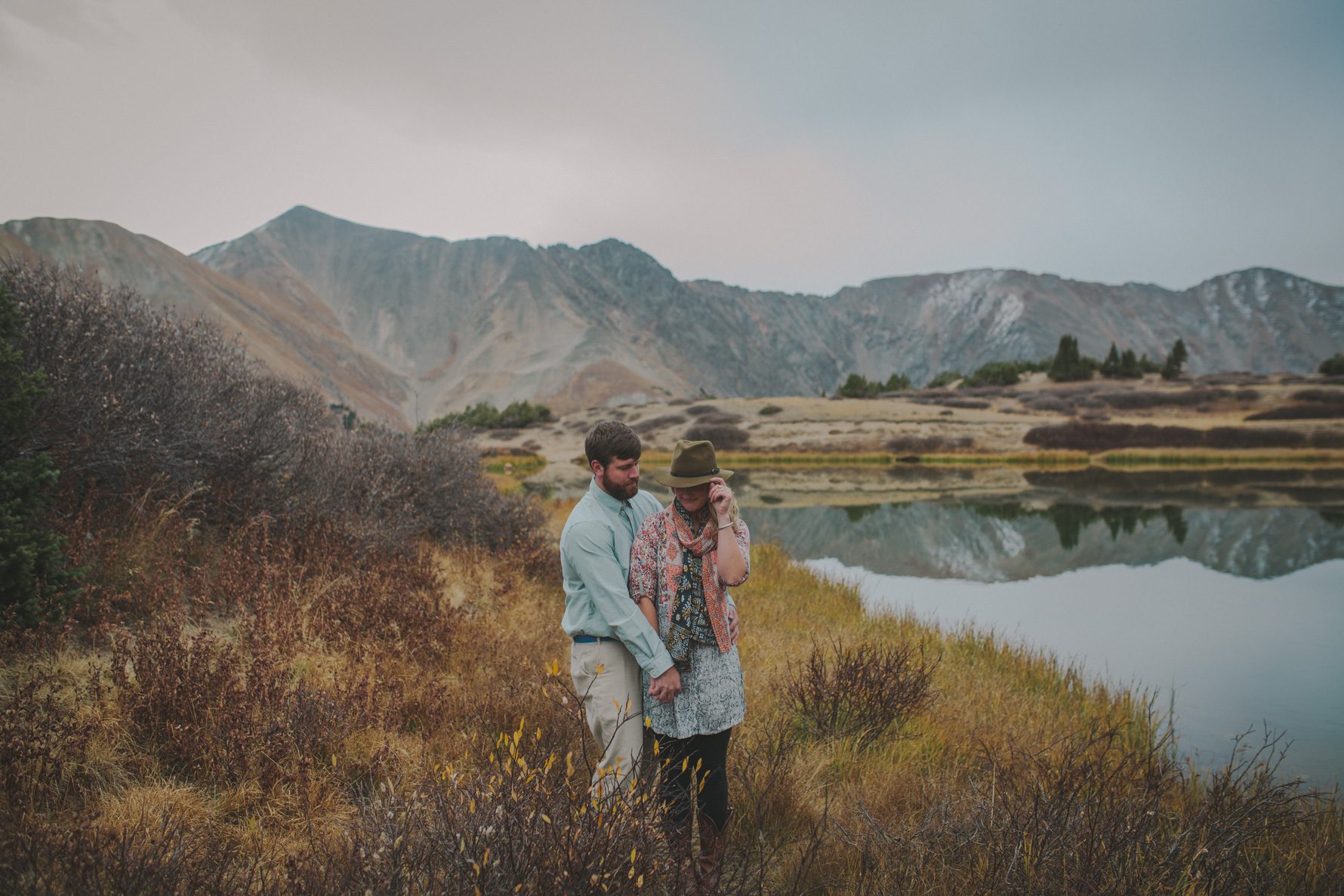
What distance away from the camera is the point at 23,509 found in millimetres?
5031

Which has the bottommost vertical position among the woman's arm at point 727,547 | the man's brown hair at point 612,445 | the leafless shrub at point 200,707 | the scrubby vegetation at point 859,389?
the leafless shrub at point 200,707

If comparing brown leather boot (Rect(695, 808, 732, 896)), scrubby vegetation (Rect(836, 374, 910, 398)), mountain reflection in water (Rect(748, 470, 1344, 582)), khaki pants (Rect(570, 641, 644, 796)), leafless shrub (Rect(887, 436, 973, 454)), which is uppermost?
scrubby vegetation (Rect(836, 374, 910, 398))

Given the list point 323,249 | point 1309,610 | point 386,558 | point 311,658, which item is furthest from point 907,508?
point 323,249

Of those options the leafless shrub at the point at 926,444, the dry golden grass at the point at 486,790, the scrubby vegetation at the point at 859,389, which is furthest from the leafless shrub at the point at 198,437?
the scrubby vegetation at the point at 859,389

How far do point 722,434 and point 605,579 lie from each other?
49.5 m

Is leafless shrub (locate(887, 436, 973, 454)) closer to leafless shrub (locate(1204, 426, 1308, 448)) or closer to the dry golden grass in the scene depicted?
leafless shrub (locate(1204, 426, 1308, 448))

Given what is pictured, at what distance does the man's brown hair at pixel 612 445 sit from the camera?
347cm

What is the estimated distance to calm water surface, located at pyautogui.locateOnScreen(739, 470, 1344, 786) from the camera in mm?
8188

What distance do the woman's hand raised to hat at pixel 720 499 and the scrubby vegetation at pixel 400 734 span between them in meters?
1.10

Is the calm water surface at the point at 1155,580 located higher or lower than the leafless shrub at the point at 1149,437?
lower

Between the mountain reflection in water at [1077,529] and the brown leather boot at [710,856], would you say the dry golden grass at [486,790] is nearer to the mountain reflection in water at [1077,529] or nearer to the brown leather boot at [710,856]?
the brown leather boot at [710,856]

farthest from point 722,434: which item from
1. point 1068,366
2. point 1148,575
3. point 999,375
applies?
point 999,375

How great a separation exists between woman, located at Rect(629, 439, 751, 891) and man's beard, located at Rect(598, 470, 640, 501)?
205 mm

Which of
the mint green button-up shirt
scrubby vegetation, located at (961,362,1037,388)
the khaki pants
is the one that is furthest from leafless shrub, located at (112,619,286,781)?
scrubby vegetation, located at (961,362,1037,388)
